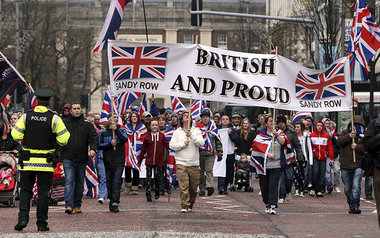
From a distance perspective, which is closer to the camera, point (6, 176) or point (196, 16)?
point (6, 176)

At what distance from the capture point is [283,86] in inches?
608

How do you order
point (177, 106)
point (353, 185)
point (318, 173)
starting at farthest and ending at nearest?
1. point (177, 106)
2. point (318, 173)
3. point (353, 185)

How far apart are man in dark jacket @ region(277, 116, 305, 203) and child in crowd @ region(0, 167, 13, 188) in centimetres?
528

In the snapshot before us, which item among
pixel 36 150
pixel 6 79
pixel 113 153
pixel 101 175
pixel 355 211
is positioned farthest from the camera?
pixel 101 175

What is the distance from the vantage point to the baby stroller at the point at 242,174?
21.3 meters

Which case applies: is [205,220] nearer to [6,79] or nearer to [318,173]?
[6,79]

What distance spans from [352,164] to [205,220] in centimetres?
369

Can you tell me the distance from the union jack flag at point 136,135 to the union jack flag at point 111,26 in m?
4.46

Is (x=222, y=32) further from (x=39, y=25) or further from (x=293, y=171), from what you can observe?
(x=293, y=171)

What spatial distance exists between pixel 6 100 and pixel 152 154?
3.53 metres

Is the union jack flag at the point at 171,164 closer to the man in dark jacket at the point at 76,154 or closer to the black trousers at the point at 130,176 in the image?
the black trousers at the point at 130,176

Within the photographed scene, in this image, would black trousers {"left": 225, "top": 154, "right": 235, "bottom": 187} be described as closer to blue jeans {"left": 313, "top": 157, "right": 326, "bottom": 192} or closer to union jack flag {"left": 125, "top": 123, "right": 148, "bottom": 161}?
blue jeans {"left": 313, "top": 157, "right": 326, "bottom": 192}

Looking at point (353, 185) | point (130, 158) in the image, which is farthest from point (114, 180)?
point (130, 158)

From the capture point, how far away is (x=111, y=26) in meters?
16.4
